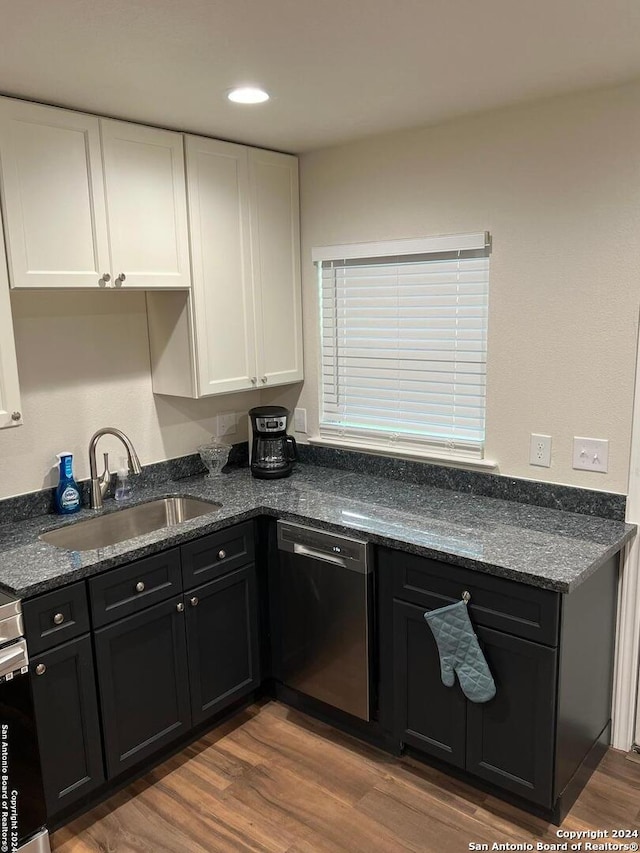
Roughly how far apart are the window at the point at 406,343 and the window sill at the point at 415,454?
14 millimetres

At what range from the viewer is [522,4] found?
1607mm

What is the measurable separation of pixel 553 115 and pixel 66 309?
1965 mm

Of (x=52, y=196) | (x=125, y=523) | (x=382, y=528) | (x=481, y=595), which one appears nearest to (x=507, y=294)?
(x=382, y=528)

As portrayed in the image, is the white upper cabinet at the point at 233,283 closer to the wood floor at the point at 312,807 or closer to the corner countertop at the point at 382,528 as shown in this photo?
the corner countertop at the point at 382,528

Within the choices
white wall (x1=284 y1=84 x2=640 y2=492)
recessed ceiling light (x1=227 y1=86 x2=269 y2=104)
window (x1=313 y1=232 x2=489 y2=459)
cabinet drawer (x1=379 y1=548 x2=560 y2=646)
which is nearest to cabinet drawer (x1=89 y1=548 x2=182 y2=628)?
cabinet drawer (x1=379 y1=548 x2=560 y2=646)

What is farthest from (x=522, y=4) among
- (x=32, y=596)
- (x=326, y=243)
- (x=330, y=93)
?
(x=32, y=596)

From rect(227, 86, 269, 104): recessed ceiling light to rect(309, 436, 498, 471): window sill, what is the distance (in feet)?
4.98

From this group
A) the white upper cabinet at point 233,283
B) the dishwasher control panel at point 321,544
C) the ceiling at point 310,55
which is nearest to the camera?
the ceiling at point 310,55

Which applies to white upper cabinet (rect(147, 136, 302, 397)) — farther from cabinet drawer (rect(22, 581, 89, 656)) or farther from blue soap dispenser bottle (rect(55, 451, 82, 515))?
cabinet drawer (rect(22, 581, 89, 656))

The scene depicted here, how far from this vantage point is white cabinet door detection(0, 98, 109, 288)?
2213mm

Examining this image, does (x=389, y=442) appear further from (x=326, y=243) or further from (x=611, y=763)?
(x=611, y=763)

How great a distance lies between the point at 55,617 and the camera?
83.3 inches

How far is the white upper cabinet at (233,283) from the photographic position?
111 inches

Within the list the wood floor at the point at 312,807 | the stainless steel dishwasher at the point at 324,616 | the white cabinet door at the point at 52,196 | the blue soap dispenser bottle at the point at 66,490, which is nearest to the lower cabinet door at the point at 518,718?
the wood floor at the point at 312,807
